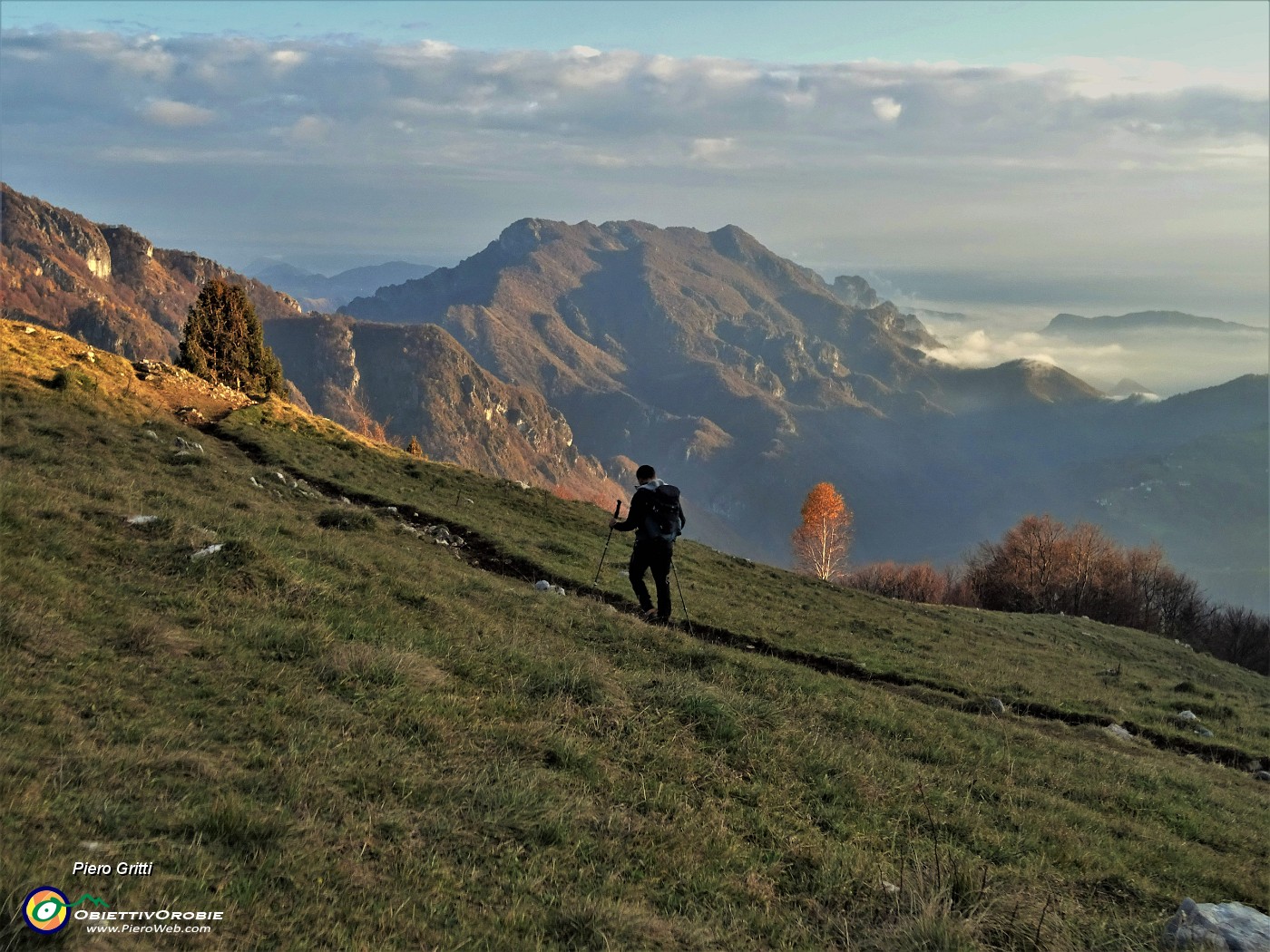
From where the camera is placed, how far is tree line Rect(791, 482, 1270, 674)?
92.9 m

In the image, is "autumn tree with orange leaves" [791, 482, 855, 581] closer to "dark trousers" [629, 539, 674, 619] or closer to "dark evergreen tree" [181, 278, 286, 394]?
"dark evergreen tree" [181, 278, 286, 394]

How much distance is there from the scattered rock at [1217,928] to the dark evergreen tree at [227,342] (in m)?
50.3

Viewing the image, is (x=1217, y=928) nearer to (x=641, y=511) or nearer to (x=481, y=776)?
Answer: (x=481, y=776)

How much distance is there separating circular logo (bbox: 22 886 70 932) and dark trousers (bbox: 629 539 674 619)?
12717 millimetres

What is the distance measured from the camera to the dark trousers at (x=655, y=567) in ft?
55.9

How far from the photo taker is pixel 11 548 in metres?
10.1

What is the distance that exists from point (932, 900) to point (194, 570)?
10169 millimetres

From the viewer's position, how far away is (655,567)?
17.1 metres

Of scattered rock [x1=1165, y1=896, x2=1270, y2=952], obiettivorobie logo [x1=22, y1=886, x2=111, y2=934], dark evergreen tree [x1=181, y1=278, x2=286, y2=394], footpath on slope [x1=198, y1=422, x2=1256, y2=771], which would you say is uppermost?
dark evergreen tree [x1=181, y1=278, x2=286, y2=394]

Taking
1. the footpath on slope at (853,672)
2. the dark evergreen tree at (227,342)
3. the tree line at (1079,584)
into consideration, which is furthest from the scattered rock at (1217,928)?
the tree line at (1079,584)

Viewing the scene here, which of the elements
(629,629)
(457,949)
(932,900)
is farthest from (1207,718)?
(457,949)

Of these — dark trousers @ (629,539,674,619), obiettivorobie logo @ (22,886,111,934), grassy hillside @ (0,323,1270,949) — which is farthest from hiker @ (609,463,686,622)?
obiettivorobie logo @ (22,886,111,934)

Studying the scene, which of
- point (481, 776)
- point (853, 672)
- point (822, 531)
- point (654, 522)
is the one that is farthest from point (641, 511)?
point (822, 531)

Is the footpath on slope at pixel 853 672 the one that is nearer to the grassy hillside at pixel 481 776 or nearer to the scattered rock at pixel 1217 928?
the grassy hillside at pixel 481 776
